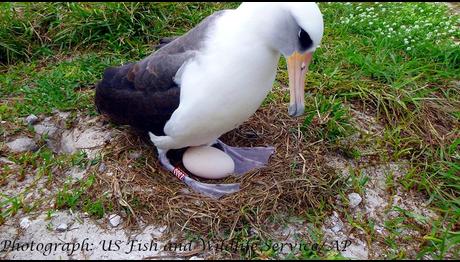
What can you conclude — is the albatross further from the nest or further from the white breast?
the nest

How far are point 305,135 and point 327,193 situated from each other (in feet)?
1.72

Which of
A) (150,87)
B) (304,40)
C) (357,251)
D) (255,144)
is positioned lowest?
(357,251)

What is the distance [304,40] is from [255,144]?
3.54 feet

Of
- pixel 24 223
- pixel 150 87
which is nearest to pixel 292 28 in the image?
pixel 150 87

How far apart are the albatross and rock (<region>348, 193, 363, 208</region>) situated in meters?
0.64

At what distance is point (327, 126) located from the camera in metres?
3.39

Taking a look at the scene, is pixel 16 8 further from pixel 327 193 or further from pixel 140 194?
pixel 327 193

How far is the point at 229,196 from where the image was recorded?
289 centimetres

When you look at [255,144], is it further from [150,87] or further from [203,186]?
[150,87]

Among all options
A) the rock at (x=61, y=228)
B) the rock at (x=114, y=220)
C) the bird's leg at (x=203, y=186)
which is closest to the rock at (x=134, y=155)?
the bird's leg at (x=203, y=186)

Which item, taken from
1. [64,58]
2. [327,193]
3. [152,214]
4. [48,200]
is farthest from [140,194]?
[64,58]

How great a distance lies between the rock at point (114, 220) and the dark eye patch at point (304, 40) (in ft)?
4.35

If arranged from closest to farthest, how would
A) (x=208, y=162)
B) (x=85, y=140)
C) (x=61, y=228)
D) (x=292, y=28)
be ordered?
A: (x=292, y=28), (x=61, y=228), (x=208, y=162), (x=85, y=140)

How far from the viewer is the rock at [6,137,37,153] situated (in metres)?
3.36
